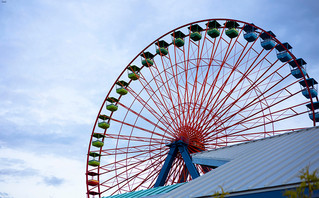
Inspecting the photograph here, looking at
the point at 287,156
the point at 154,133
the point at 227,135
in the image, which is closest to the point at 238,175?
the point at 287,156

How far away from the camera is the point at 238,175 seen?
7.98m

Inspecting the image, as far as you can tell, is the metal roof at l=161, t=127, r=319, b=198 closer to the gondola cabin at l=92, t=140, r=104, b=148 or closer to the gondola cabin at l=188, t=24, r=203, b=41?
the gondola cabin at l=188, t=24, r=203, b=41

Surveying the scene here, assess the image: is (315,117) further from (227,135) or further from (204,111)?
(204,111)

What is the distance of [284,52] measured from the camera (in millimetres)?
19578

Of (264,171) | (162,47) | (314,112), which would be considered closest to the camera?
(264,171)

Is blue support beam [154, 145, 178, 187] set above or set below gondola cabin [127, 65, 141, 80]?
below

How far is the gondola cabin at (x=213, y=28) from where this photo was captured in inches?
851

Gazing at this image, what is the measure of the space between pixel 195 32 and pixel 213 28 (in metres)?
1.32

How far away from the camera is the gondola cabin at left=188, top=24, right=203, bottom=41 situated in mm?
22469

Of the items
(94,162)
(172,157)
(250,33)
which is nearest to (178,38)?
(250,33)

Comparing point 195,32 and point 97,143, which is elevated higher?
point 195,32

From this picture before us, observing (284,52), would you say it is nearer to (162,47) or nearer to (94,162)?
(162,47)

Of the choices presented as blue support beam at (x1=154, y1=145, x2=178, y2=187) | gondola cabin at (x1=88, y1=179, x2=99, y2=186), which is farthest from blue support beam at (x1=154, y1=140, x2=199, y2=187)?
gondola cabin at (x1=88, y1=179, x2=99, y2=186)

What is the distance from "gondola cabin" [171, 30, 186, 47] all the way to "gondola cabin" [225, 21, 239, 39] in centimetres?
308
